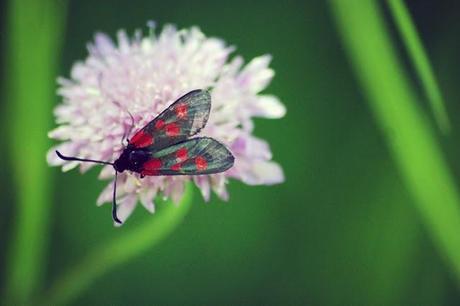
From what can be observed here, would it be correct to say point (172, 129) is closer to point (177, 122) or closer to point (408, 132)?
point (177, 122)

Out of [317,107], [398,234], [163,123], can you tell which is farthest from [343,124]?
[163,123]

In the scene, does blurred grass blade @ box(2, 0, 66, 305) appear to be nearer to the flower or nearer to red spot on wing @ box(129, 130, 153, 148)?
the flower

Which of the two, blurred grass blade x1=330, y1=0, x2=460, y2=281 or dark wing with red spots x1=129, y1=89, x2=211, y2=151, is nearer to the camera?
dark wing with red spots x1=129, y1=89, x2=211, y2=151

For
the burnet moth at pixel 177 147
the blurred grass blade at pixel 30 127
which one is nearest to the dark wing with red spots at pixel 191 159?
the burnet moth at pixel 177 147

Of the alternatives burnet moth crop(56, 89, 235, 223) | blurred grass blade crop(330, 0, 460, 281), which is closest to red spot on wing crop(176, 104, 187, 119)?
burnet moth crop(56, 89, 235, 223)

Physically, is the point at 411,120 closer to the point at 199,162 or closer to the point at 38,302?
the point at 199,162

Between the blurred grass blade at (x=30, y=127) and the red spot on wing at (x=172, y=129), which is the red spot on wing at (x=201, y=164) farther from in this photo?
the blurred grass blade at (x=30, y=127)
